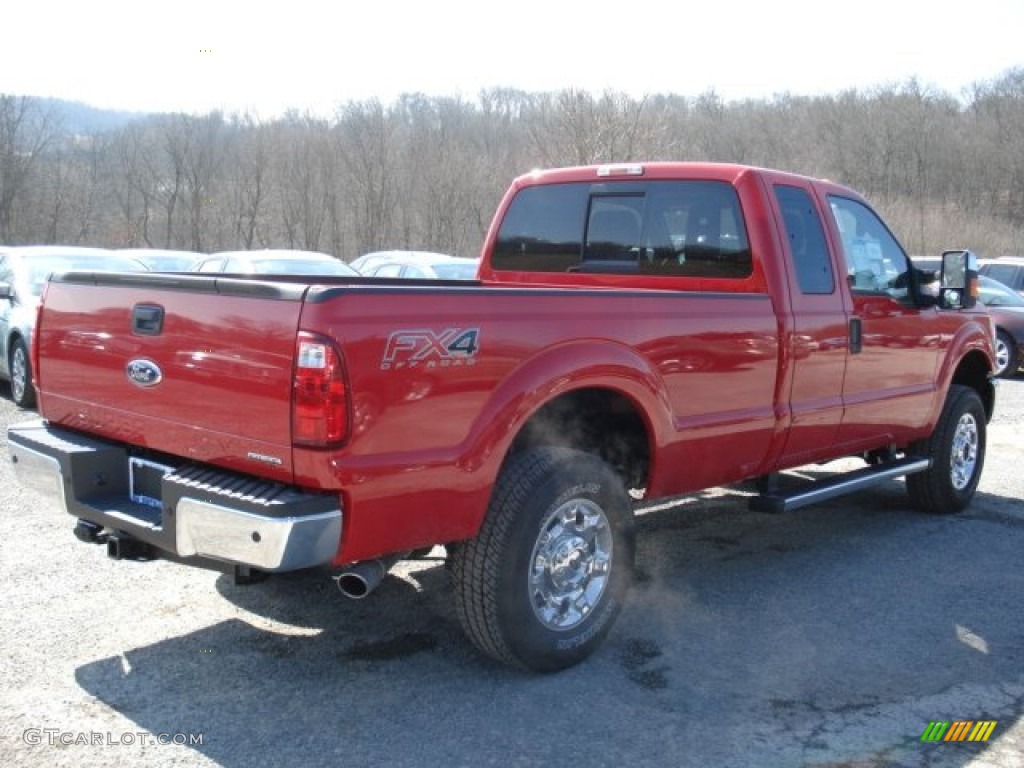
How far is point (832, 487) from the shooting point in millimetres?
5320

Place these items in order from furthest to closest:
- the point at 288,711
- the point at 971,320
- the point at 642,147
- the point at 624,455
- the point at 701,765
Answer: the point at 642,147 < the point at 971,320 < the point at 624,455 < the point at 288,711 < the point at 701,765

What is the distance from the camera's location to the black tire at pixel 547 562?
12.0 feet

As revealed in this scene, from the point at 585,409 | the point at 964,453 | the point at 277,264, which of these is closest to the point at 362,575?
the point at 585,409

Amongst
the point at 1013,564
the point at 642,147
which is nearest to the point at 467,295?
the point at 1013,564

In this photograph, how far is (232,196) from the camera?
53656 mm

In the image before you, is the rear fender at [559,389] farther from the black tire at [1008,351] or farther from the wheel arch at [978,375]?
the black tire at [1008,351]

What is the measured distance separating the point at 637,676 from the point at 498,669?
56cm

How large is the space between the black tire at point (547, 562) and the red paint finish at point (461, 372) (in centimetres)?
17

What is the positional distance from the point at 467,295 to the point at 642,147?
77.3ft

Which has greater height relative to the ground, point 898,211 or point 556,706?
point 898,211

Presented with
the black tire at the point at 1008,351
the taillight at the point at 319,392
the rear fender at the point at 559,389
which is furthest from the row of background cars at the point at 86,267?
the black tire at the point at 1008,351

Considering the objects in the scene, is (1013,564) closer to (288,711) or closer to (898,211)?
(288,711)

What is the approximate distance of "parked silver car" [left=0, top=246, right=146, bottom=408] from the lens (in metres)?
9.72

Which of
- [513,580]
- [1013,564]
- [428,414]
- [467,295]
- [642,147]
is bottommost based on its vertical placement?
[1013,564]
